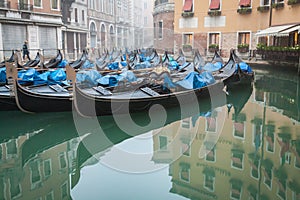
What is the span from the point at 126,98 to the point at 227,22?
797 cm

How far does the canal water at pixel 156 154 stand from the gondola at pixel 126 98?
12 cm

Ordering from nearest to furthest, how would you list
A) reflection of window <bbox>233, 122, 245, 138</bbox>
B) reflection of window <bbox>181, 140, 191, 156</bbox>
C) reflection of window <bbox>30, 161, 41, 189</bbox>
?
reflection of window <bbox>30, 161, 41, 189</bbox>, reflection of window <bbox>181, 140, 191, 156</bbox>, reflection of window <bbox>233, 122, 245, 138</bbox>

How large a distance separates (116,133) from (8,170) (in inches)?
45.0

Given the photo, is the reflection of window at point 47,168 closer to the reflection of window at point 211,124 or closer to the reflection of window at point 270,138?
the reflection of window at point 211,124

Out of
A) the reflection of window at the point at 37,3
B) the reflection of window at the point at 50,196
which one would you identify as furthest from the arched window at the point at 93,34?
the reflection of window at the point at 50,196

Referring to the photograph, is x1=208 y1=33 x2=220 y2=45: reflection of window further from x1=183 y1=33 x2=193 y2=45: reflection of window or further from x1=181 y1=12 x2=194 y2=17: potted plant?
x1=181 y1=12 x2=194 y2=17: potted plant

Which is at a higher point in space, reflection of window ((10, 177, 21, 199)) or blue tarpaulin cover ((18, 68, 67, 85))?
blue tarpaulin cover ((18, 68, 67, 85))

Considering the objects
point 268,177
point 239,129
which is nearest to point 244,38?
point 239,129

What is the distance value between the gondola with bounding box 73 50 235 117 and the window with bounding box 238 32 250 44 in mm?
6611

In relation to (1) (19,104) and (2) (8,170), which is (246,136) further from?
(1) (19,104)

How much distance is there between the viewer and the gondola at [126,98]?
3366 mm

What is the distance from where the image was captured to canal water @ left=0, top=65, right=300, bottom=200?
6.91 ft

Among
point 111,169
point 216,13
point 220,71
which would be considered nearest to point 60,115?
point 111,169

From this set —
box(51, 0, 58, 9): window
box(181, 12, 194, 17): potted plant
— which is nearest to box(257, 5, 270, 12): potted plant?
box(181, 12, 194, 17): potted plant
